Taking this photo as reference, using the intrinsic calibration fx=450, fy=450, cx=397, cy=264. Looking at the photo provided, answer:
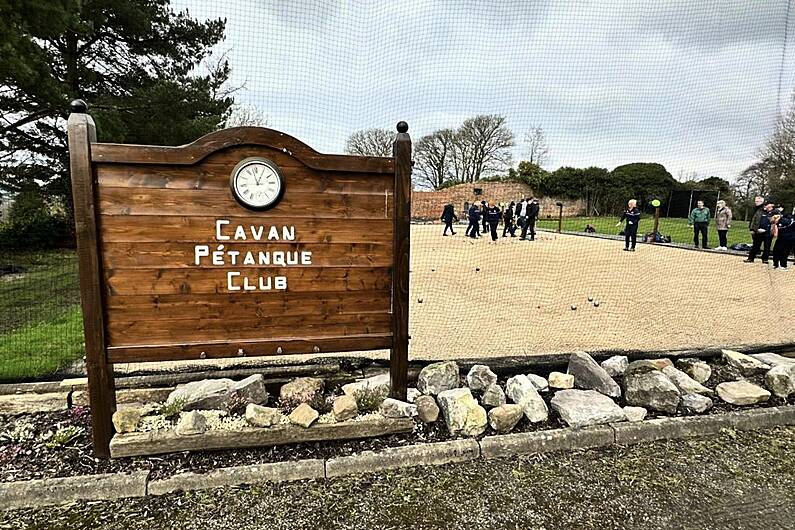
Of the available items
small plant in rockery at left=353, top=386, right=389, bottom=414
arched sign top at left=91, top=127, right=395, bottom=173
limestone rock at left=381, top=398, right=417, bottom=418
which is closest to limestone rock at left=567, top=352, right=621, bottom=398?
limestone rock at left=381, top=398, right=417, bottom=418

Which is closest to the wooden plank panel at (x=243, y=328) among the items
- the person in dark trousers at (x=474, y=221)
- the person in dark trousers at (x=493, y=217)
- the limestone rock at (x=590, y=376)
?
the limestone rock at (x=590, y=376)

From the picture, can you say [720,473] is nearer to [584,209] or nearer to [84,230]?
[84,230]

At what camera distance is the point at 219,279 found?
6.90 feet

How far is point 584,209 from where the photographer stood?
1283 cm

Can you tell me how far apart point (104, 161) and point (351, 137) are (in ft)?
6.95

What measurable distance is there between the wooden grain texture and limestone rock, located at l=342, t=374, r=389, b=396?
23cm

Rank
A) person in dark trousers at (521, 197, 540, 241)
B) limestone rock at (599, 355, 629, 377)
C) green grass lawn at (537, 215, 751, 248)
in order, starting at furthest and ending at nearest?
person in dark trousers at (521, 197, 540, 241)
green grass lawn at (537, 215, 751, 248)
limestone rock at (599, 355, 629, 377)

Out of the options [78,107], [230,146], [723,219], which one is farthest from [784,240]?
[78,107]

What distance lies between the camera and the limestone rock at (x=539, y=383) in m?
2.57

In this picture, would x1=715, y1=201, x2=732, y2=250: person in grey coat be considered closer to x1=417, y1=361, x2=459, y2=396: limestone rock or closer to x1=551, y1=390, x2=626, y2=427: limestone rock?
x1=551, y1=390, x2=626, y2=427: limestone rock

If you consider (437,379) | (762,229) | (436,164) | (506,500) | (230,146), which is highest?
(436,164)

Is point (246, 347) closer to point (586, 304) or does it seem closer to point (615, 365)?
point (615, 365)

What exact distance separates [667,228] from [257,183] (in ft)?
43.5

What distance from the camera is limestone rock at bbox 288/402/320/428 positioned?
2045 mm
